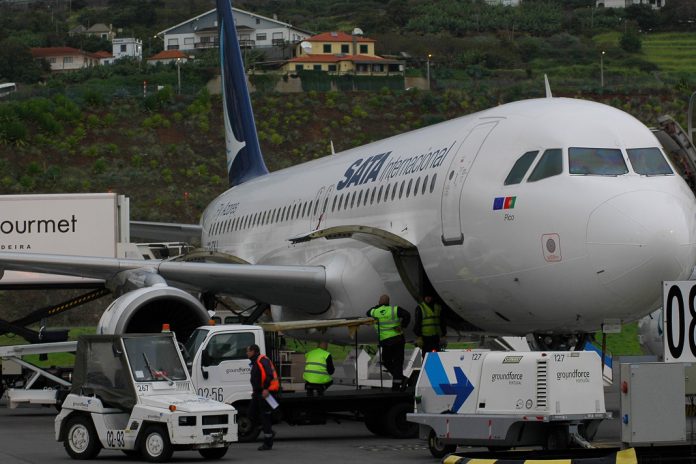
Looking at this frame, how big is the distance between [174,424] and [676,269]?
5.73 meters

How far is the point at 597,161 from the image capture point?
641 inches

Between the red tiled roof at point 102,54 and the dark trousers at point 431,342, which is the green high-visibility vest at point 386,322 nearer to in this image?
the dark trousers at point 431,342

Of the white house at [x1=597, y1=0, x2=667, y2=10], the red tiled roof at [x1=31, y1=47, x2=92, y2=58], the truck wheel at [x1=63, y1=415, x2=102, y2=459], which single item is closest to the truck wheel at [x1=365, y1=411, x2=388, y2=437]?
the truck wheel at [x1=63, y1=415, x2=102, y2=459]

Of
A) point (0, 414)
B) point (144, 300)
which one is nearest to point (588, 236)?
point (144, 300)

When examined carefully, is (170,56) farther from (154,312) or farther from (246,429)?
(246,429)

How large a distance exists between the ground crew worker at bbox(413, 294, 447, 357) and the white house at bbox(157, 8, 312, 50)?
136429mm

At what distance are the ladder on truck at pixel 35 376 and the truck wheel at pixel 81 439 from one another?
4922 millimetres

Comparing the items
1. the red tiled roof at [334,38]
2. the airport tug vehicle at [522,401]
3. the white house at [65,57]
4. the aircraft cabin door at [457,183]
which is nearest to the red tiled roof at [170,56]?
the red tiled roof at [334,38]

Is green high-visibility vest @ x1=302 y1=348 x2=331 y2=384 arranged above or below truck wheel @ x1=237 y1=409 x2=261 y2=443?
above

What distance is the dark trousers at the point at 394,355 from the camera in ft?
60.5

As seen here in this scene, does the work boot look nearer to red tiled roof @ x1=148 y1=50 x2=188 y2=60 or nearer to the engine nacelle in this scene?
the engine nacelle

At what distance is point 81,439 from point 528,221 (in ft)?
18.5

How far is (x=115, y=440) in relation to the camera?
15445 millimetres

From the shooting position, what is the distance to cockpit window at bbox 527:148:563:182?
1631 cm
